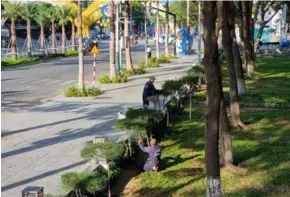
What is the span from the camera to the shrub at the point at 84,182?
7.87 meters

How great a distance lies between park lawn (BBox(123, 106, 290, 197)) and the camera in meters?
9.30

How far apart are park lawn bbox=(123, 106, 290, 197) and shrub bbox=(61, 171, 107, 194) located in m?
1.18

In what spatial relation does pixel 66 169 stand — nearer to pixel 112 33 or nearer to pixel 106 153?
pixel 106 153

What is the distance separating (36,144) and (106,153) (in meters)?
4.38

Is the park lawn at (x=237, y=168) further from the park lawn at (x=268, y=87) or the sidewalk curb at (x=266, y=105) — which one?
the park lawn at (x=268, y=87)

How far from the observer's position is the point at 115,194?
9367mm

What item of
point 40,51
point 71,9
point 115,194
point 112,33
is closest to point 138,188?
point 115,194

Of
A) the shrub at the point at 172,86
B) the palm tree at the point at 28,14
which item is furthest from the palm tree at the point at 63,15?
the shrub at the point at 172,86

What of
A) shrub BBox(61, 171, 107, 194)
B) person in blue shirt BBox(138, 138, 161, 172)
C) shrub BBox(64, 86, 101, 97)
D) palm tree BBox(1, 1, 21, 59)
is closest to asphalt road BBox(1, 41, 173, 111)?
shrub BBox(64, 86, 101, 97)

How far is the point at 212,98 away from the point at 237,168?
115 inches

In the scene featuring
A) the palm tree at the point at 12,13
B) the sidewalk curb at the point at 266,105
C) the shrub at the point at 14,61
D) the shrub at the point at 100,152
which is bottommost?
the sidewalk curb at the point at 266,105

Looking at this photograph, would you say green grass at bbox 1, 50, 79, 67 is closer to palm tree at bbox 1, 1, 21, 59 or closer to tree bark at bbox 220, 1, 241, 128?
palm tree at bbox 1, 1, 21, 59

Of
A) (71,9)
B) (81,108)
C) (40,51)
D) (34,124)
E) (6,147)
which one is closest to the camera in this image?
(6,147)

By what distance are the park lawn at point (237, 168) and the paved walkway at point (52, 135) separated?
4.99 ft
